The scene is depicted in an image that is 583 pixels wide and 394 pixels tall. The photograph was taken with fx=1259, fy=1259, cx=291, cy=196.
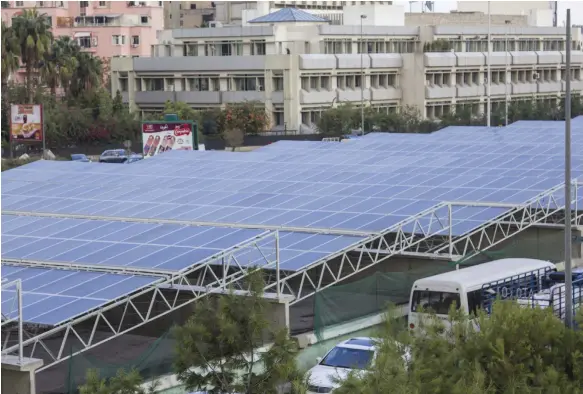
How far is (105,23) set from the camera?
11681 centimetres

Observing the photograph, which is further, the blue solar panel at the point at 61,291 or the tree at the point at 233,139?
the tree at the point at 233,139

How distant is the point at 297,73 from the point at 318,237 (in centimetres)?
5715

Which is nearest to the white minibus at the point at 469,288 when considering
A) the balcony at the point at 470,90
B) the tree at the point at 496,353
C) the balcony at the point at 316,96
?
the tree at the point at 496,353

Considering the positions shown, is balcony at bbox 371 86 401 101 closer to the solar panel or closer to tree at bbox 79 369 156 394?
the solar panel

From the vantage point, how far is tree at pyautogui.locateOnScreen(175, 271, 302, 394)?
16.7 meters

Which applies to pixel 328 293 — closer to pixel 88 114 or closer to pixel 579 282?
pixel 579 282

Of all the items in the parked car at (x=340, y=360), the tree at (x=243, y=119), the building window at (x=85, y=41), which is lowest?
the parked car at (x=340, y=360)

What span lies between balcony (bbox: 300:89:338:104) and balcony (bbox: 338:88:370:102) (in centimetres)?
54

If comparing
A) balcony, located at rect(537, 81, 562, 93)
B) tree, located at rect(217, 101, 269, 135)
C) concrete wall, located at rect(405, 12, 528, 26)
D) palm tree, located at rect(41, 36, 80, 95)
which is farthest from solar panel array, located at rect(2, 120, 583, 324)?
concrete wall, located at rect(405, 12, 528, 26)

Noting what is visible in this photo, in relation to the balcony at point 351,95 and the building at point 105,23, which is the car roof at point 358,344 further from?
the building at point 105,23

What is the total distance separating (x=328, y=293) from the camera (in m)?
27.4

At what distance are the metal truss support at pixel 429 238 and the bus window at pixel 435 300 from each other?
3157 mm

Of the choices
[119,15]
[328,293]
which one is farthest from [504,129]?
[119,15]

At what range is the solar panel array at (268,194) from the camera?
29844 mm
